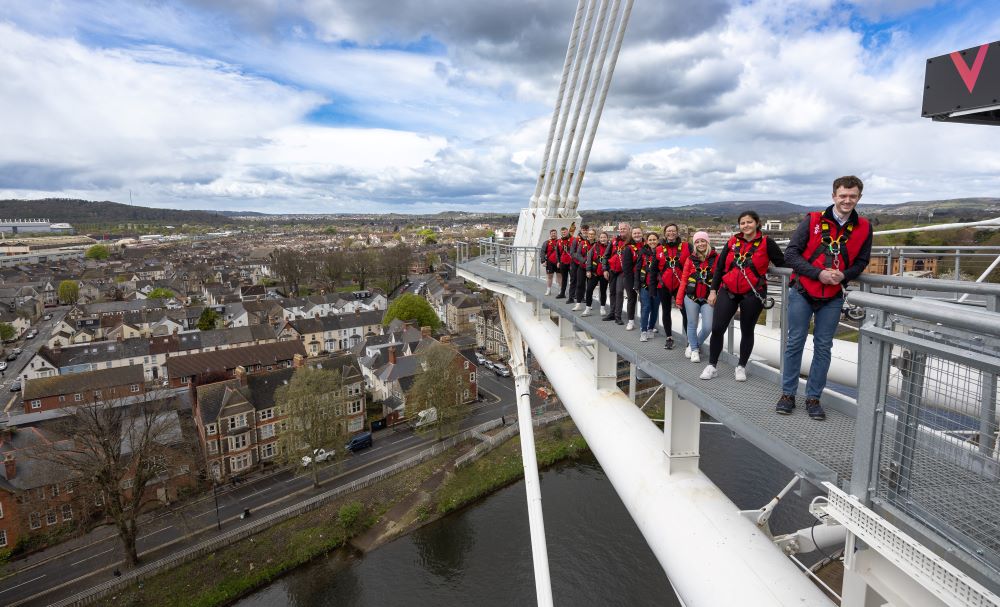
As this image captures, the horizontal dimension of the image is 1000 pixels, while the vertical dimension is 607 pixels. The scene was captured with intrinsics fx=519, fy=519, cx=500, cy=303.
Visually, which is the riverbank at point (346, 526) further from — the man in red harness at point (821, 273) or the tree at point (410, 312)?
the tree at point (410, 312)

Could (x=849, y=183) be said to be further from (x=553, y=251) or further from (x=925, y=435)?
(x=553, y=251)

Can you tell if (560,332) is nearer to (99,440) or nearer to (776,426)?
(776,426)

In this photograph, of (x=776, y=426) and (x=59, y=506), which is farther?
(x=59, y=506)

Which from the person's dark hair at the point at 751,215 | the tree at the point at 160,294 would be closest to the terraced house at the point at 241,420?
the person's dark hair at the point at 751,215

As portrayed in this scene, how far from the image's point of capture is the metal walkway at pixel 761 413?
3.23m

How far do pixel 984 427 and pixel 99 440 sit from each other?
1059 inches

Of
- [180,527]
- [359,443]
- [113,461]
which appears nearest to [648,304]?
[113,461]

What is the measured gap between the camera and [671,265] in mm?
6645

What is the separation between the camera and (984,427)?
239 cm

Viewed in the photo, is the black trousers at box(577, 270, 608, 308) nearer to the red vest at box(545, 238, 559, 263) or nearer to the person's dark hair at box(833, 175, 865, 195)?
the red vest at box(545, 238, 559, 263)

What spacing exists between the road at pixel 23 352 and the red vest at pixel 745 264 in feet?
161

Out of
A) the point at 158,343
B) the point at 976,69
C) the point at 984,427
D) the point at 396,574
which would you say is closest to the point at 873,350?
the point at 984,427

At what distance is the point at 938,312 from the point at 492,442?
1184 inches

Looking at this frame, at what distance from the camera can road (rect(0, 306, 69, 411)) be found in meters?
39.9
